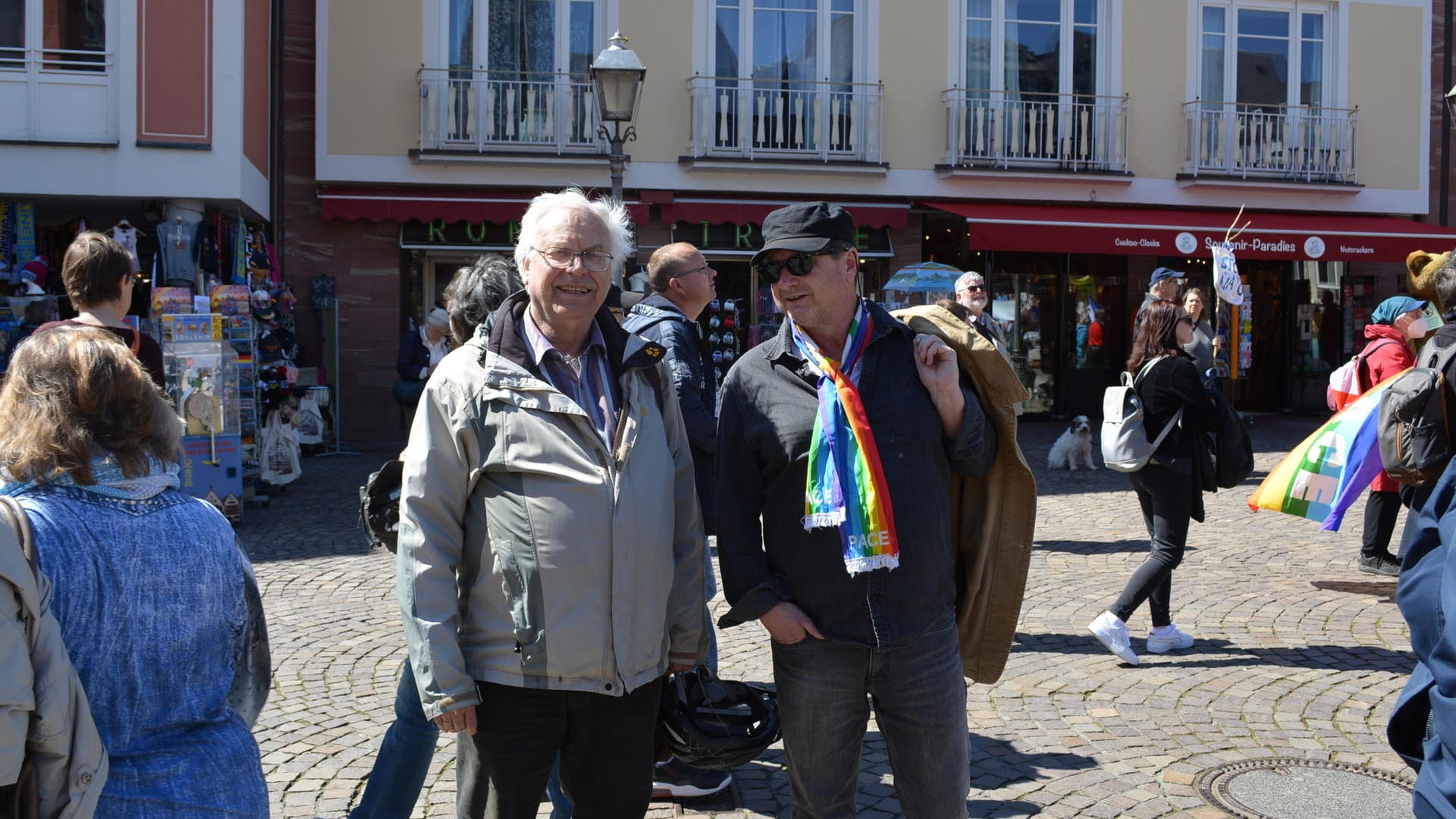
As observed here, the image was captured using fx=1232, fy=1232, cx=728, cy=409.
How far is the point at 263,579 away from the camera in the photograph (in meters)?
7.57

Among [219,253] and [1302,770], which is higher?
[219,253]

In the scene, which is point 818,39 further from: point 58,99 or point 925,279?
point 58,99

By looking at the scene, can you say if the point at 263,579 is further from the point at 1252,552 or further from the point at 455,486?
the point at 1252,552

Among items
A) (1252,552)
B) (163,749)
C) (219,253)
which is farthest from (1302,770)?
(219,253)

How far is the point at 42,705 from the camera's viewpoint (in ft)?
6.68

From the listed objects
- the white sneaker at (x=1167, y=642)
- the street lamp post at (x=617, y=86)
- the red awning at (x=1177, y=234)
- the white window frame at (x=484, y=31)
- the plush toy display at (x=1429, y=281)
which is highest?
the white window frame at (x=484, y=31)

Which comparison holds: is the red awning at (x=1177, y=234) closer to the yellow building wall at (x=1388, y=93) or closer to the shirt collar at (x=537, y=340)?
the yellow building wall at (x=1388, y=93)

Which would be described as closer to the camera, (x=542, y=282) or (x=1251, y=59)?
(x=542, y=282)

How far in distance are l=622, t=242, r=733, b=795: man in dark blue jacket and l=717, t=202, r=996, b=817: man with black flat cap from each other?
988 mm

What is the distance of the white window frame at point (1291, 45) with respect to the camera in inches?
688

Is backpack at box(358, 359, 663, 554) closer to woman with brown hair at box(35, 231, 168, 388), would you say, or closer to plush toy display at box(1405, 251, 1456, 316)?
woman with brown hair at box(35, 231, 168, 388)

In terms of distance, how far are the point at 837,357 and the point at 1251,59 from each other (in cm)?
1734

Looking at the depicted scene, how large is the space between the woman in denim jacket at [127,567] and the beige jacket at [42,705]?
9 cm

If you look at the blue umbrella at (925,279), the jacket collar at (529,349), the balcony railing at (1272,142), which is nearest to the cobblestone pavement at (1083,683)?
the jacket collar at (529,349)
